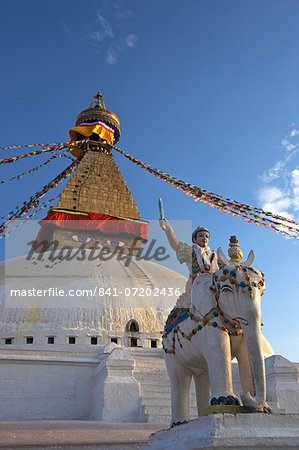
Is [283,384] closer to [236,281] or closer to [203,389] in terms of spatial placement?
[203,389]

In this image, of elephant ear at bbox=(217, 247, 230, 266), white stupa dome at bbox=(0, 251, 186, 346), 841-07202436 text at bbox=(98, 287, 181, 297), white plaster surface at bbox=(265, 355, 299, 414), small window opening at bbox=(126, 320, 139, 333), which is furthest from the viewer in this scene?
841-07202436 text at bbox=(98, 287, 181, 297)

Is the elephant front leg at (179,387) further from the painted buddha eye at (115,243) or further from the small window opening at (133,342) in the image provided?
the painted buddha eye at (115,243)

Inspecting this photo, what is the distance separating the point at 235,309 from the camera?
367 centimetres

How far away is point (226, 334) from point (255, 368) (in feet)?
1.18

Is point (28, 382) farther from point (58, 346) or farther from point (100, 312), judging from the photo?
point (100, 312)

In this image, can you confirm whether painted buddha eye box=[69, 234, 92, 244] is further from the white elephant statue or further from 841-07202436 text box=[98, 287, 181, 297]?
the white elephant statue

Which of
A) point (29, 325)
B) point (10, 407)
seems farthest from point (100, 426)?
point (29, 325)

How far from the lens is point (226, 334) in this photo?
369cm

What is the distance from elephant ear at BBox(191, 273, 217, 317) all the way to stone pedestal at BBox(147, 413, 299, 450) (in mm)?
938

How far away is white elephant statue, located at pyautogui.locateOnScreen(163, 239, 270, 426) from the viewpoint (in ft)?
11.5

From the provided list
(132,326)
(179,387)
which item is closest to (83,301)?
(132,326)

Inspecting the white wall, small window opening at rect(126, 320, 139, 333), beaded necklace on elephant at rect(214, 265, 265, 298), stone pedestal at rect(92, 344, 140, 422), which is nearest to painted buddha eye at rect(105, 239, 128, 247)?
small window opening at rect(126, 320, 139, 333)

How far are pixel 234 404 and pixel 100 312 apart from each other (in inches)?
412

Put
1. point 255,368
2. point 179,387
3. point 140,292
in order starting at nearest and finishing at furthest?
point 255,368, point 179,387, point 140,292
